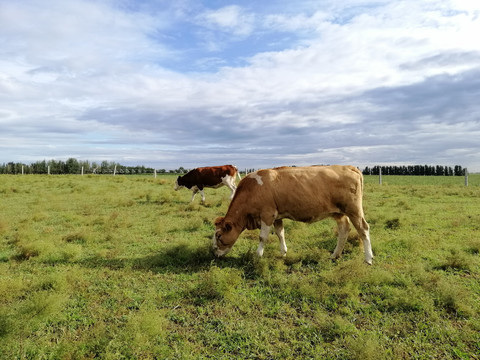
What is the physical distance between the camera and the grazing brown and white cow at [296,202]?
6902 millimetres

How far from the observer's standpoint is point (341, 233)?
289 inches

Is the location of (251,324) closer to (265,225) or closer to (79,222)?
(265,225)

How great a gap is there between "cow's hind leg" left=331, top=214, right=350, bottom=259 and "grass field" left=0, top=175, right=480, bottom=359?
0.65 feet

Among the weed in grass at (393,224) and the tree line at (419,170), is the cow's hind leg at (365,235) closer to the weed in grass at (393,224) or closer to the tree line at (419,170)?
the weed in grass at (393,224)

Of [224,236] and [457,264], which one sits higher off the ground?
[224,236]

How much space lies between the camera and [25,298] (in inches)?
209

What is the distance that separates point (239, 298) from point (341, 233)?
3198mm

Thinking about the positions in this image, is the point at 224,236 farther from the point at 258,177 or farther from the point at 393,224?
the point at 393,224

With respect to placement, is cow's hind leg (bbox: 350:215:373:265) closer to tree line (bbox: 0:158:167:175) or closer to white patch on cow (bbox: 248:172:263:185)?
white patch on cow (bbox: 248:172:263:185)

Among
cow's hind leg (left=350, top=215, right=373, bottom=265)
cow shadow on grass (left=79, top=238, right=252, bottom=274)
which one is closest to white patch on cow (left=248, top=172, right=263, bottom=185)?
cow shadow on grass (left=79, top=238, right=252, bottom=274)

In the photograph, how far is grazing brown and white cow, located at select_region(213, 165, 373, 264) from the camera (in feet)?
22.6

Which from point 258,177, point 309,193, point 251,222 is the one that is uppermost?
point 258,177

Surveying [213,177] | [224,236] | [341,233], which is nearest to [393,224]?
[341,233]

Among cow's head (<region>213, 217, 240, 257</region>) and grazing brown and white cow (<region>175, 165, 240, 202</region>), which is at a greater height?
grazing brown and white cow (<region>175, 165, 240, 202</region>)
